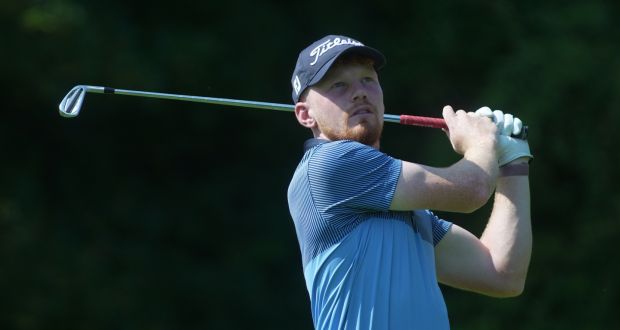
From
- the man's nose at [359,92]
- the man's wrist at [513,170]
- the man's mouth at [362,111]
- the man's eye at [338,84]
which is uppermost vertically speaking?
the man's eye at [338,84]

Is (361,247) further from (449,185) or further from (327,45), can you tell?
(327,45)

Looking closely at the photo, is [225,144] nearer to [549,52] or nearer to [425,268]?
[549,52]

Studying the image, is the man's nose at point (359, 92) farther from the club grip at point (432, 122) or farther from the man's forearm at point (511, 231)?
the man's forearm at point (511, 231)

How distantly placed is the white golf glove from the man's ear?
1.45 ft

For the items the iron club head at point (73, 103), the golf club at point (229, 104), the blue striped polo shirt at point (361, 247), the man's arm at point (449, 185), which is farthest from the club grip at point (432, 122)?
the iron club head at point (73, 103)

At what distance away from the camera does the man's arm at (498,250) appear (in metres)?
3.38

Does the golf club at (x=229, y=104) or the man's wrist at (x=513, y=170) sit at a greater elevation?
the golf club at (x=229, y=104)

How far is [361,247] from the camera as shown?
309 centimetres

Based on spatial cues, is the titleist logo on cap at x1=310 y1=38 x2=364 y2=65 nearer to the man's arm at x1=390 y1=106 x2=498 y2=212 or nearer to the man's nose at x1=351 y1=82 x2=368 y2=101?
the man's nose at x1=351 y1=82 x2=368 y2=101

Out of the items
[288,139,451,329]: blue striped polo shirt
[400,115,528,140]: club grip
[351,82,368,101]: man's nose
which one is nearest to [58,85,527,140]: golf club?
[400,115,528,140]: club grip

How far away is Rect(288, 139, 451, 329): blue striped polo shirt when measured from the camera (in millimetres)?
3043

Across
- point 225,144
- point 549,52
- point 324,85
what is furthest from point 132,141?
point 324,85

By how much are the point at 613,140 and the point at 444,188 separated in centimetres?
610

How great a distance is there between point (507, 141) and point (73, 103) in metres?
1.39
